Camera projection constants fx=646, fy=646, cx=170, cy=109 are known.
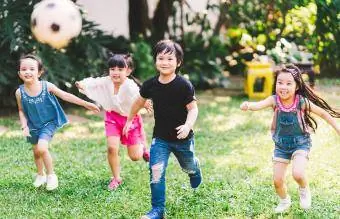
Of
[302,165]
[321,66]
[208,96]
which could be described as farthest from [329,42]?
[302,165]

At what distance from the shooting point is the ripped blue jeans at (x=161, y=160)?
439 centimetres

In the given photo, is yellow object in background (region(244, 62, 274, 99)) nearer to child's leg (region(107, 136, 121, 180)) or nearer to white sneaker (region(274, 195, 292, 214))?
child's leg (region(107, 136, 121, 180))

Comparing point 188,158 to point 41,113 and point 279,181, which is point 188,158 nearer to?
point 279,181

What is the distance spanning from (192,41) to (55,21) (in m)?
5.16

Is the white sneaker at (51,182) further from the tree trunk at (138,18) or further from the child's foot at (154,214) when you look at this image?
the tree trunk at (138,18)

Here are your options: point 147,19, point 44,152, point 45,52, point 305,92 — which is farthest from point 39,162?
point 147,19

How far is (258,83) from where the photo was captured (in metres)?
9.81

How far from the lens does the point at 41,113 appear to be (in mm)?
5176

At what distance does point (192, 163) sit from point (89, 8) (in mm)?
7378

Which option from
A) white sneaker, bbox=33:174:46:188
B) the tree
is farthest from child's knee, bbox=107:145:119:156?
the tree

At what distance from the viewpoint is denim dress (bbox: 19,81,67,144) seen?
5164mm

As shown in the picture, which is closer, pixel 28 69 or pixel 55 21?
pixel 28 69

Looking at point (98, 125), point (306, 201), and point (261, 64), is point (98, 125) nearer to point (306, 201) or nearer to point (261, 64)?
point (261, 64)

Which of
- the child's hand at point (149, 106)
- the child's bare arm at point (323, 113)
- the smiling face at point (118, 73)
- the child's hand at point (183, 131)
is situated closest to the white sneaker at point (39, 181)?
the smiling face at point (118, 73)
